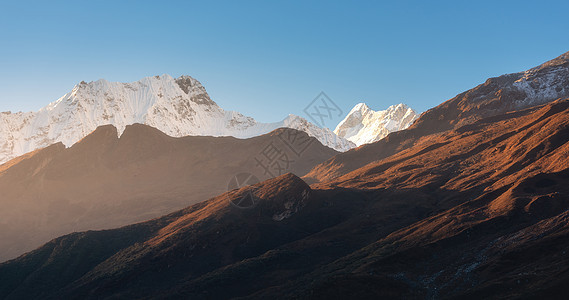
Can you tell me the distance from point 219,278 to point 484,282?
63.2 m

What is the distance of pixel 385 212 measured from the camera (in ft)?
490

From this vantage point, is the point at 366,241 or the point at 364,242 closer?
the point at 364,242

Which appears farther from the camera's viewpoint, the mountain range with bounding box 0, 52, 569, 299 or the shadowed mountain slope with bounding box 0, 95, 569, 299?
the shadowed mountain slope with bounding box 0, 95, 569, 299

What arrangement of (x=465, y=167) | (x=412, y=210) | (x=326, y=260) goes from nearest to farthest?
(x=326, y=260)
(x=412, y=210)
(x=465, y=167)

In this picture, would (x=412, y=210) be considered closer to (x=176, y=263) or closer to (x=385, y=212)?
(x=385, y=212)

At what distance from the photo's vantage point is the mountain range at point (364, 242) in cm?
8806

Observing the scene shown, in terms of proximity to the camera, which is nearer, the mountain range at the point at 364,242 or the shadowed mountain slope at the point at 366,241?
the mountain range at the point at 364,242

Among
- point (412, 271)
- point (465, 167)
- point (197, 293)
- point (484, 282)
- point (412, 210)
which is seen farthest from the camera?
point (465, 167)

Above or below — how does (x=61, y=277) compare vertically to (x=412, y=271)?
above

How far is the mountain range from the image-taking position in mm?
88062

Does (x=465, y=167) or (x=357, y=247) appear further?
(x=465, y=167)

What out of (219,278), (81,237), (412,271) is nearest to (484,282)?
(412,271)

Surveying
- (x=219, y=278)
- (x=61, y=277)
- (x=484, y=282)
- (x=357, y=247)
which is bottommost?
(x=484, y=282)

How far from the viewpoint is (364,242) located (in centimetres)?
12800
